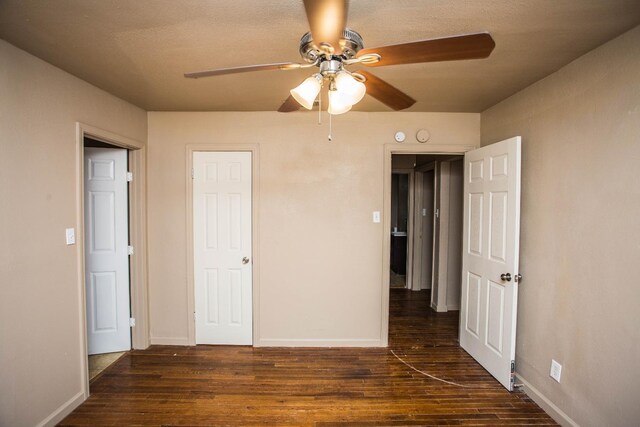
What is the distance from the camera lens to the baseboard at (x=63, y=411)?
1.97 meters

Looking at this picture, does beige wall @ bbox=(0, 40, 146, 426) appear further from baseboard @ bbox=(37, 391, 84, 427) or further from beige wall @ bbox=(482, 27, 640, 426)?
beige wall @ bbox=(482, 27, 640, 426)

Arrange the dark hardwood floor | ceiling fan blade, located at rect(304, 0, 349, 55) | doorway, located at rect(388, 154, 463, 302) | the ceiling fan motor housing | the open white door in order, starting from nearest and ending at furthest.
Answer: ceiling fan blade, located at rect(304, 0, 349, 55)
the ceiling fan motor housing
the dark hardwood floor
the open white door
doorway, located at rect(388, 154, 463, 302)

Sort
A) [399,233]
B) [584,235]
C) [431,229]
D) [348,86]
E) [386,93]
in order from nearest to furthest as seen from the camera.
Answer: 1. [348,86]
2. [386,93]
3. [584,235]
4. [431,229]
5. [399,233]

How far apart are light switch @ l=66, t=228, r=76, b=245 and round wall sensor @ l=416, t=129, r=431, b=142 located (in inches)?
121

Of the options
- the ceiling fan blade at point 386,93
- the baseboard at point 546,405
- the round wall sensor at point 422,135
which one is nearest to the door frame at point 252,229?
Result: the round wall sensor at point 422,135

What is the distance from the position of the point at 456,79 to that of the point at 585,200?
1.19 m

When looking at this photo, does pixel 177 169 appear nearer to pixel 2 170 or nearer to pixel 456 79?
pixel 2 170

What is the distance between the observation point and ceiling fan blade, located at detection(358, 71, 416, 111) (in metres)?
1.41

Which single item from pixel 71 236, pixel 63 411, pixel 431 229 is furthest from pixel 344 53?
pixel 431 229

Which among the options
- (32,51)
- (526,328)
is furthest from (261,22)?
(526,328)

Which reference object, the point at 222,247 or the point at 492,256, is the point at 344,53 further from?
the point at 222,247

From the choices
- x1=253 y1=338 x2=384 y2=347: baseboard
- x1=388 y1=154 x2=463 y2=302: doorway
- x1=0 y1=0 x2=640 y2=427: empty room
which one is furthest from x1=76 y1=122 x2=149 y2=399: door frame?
x1=388 y1=154 x2=463 y2=302: doorway

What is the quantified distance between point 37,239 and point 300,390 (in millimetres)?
2123

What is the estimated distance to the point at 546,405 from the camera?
7.04ft
